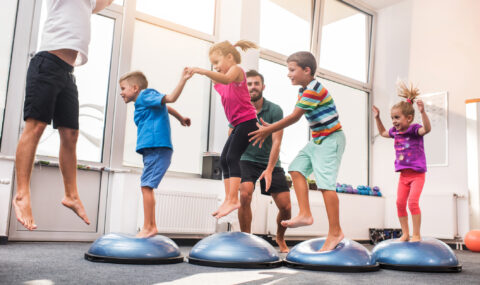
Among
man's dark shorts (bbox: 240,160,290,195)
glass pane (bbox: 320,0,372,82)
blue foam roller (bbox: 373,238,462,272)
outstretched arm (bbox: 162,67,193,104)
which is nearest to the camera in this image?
outstretched arm (bbox: 162,67,193,104)

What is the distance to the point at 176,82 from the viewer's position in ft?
17.1

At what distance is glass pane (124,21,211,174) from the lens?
491 centimetres

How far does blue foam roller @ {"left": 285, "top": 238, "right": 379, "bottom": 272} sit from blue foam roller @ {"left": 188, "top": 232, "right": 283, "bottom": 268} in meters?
0.14

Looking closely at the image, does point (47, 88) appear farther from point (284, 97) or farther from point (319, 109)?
point (284, 97)

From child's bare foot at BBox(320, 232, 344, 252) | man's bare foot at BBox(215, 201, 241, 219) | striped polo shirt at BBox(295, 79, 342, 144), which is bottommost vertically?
child's bare foot at BBox(320, 232, 344, 252)

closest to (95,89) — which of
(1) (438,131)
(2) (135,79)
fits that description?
(2) (135,79)

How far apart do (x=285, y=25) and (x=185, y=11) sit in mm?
1556

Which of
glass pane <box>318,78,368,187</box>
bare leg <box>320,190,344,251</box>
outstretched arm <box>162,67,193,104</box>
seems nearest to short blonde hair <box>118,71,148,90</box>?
outstretched arm <box>162,67,193,104</box>

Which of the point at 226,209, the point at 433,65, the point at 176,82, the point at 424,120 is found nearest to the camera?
the point at 226,209

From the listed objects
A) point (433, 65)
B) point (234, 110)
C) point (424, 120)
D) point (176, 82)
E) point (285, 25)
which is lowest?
point (234, 110)

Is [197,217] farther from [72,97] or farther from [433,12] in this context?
[433,12]

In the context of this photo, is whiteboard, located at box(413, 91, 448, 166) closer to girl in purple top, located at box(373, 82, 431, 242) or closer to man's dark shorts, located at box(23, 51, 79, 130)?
girl in purple top, located at box(373, 82, 431, 242)

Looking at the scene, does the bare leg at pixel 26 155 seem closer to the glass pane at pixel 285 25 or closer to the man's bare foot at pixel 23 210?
the man's bare foot at pixel 23 210

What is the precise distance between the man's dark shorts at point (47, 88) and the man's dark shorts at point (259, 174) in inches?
59.7
